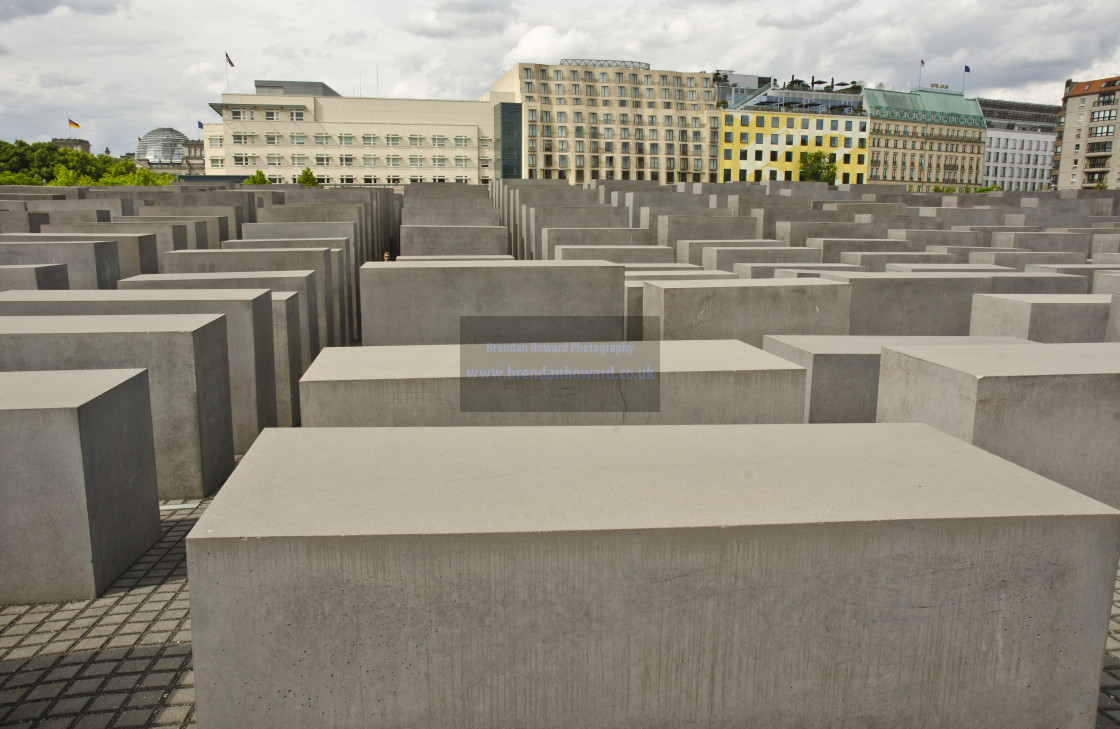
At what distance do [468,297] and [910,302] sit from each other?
4875 mm

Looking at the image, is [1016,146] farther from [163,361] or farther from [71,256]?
[163,361]

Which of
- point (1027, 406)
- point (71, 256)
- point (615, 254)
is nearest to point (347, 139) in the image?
point (71, 256)

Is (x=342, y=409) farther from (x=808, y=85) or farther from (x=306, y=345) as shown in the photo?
(x=808, y=85)

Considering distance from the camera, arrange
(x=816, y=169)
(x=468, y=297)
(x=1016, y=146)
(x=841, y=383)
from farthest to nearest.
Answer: (x=1016, y=146)
(x=816, y=169)
(x=468, y=297)
(x=841, y=383)

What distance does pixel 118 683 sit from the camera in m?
3.68

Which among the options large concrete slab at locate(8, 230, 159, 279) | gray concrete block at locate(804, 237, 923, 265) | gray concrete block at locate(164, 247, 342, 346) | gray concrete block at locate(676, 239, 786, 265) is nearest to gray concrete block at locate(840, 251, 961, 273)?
gray concrete block at locate(804, 237, 923, 265)

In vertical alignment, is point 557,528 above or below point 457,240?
below

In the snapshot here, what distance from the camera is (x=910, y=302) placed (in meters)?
8.91

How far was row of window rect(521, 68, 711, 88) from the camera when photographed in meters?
94.1

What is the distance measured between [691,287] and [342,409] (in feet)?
13.0

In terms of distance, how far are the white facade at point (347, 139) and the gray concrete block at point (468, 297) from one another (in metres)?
64.9

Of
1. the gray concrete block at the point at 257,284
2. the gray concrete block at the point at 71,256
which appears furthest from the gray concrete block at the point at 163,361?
the gray concrete block at the point at 71,256

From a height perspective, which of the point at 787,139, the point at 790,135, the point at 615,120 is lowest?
the point at 787,139

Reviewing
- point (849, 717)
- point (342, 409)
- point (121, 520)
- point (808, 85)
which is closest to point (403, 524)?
point (849, 717)
